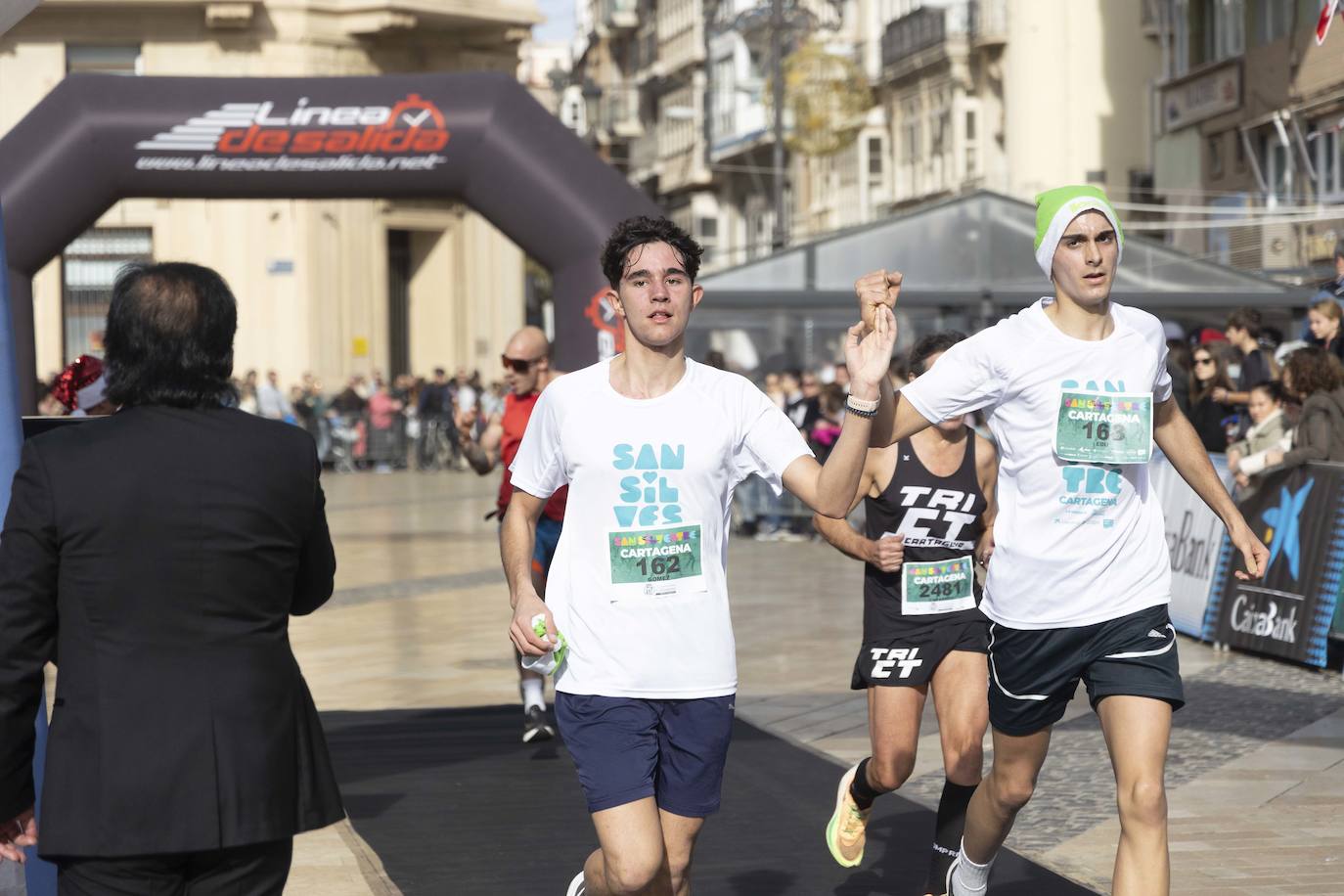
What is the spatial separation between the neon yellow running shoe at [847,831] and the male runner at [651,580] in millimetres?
1732

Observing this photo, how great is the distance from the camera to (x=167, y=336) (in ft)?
12.6

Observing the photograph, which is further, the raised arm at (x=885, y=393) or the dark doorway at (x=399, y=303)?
the dark doorway at (x=399, y=303)

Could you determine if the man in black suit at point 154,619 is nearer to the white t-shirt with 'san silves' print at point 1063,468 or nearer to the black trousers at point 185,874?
the black trousers at point 185,874

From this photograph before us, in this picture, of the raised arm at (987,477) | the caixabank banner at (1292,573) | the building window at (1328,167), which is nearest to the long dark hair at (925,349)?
the raised arm at (987,477)

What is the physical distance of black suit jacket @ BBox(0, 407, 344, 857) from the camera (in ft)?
12.4

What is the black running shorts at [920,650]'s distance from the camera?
265 inches

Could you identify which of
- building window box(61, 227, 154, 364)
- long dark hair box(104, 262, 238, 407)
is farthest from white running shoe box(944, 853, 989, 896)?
building window box(61, 227, 154, 364)

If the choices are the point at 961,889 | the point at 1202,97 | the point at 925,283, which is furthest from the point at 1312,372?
the point at 1202,97

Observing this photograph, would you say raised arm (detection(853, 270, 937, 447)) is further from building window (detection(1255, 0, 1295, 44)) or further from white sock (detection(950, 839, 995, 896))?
building window (detection(1255, 0, 1295, 44))

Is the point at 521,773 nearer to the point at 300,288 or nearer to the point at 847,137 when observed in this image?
the point at 300,288

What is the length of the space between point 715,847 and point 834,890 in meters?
0.80

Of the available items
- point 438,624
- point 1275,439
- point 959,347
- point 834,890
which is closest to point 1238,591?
point 1275,439

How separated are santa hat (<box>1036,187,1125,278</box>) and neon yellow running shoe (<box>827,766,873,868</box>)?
78.5 inches

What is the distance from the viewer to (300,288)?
138 ft
